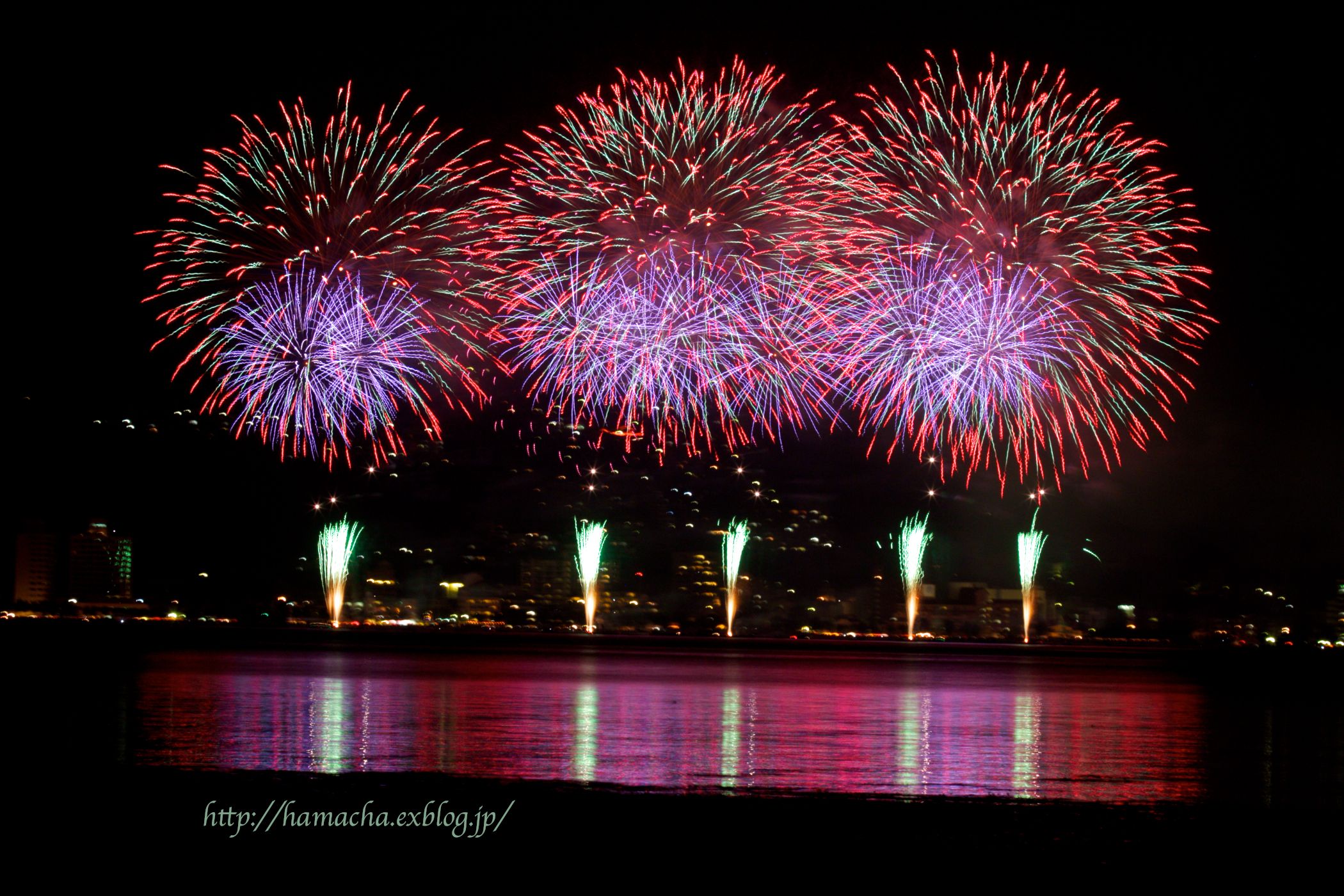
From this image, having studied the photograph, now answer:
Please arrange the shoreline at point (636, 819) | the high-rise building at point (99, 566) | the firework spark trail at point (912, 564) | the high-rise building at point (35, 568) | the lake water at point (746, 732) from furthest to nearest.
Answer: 1. the high-rise building at point (35, 568)
2. the high-rise building at point (99, 566)
3. the firework spark trail at point (912, 564)
4. the lake water at point (746, 732)
5. the shoreline at point (636, 819)

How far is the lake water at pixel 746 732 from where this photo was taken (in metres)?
14.9

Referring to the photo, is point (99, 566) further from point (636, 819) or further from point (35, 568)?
point (636, 819)

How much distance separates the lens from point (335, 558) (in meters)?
73.8

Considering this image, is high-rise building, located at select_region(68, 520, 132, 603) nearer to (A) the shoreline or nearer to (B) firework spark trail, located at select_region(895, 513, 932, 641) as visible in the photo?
(B) firework spark trail, located at select_region(895, 513, 932, 641)

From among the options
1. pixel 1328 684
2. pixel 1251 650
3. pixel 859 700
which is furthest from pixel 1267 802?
pixel 1251 650

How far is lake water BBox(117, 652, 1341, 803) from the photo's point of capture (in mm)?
14906

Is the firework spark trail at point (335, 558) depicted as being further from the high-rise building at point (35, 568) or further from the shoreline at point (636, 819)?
the shoreline at point (636, 819)

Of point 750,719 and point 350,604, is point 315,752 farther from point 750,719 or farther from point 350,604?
point 350,604

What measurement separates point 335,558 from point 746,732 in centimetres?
5772

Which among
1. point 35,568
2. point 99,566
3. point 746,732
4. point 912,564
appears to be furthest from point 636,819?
point 35,568

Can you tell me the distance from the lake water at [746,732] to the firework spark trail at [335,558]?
35671mm

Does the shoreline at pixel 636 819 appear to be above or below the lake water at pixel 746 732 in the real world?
above

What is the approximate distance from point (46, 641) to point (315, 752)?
124 ft

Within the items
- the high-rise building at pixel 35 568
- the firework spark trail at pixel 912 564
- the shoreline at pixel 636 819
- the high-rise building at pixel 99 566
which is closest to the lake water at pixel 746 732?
the shoreline at pixel 636 819
